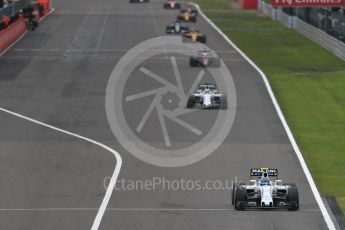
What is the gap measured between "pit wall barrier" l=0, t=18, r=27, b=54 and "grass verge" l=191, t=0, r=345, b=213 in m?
15.1

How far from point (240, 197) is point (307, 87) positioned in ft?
88.7

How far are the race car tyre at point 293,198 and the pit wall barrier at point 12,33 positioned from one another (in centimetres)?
4335

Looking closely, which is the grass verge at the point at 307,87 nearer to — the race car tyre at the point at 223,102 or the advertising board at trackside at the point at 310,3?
the race car tyre at the point at 223,102

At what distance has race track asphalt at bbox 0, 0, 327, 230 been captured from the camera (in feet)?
83.5

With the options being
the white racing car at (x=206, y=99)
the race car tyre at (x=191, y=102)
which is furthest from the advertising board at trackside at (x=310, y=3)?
the race car tyre at (x=191, y=102)

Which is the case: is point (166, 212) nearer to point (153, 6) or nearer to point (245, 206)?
point (245, 206)

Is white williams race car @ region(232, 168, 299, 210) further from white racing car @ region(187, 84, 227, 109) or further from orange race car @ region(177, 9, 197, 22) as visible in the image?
orange race car @ region(177, 9, 197, 22)

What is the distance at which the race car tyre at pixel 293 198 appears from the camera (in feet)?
83.5

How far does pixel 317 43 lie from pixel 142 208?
162ft

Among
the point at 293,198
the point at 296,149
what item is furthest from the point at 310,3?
the point at 293,198

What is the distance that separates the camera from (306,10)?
82688mm

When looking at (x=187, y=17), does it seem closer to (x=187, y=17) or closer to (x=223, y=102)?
(x=187, y=17)

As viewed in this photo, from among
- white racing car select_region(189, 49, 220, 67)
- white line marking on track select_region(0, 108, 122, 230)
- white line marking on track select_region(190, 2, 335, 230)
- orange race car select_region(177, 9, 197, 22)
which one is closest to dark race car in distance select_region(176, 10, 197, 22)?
orange race car select_region(177, 9, 197, 22)

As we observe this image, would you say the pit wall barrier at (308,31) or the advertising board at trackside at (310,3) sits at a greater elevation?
the advertising board at trackside at (310,3)
